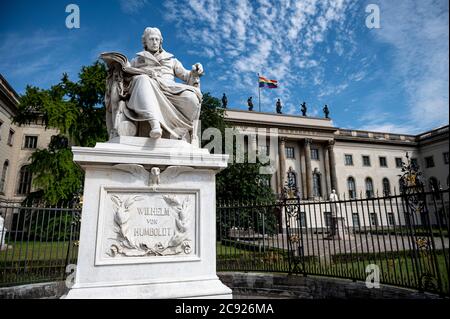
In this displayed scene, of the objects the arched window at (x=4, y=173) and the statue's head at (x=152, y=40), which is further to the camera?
the arched window at (x=4, y=173)

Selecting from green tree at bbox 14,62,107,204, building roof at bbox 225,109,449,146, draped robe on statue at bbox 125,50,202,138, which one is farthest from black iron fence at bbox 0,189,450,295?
building roof at bbox 225,109,449,146

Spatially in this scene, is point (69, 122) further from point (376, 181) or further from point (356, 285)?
point (376, 181)

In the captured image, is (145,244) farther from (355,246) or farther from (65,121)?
(65,121)

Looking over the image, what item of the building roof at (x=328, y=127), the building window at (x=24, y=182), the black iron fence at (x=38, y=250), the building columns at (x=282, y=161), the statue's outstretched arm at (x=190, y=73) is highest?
the building roof at (x=328, y=127)

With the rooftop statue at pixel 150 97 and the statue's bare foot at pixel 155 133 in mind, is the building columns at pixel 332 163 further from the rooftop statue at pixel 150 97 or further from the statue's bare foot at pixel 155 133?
the statue's bare foot at pixel 155 133

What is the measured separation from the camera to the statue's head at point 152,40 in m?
4.27

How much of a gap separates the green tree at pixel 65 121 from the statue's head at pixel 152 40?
16.4 m

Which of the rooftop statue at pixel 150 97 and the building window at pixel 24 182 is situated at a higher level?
the building window at pixel 24 182

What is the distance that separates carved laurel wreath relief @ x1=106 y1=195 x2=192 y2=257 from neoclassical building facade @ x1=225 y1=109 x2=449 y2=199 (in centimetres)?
3152

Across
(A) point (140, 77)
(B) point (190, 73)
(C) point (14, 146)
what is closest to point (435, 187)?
(B) point (190, 73)

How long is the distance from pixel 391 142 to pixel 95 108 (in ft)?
146

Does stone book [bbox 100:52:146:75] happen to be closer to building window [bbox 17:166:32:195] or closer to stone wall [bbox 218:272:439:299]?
stone wall [bbox 218:272:439:299]

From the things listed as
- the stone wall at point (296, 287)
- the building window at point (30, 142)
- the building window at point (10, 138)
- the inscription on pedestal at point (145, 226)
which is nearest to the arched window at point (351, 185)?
the stone wall at point (296, 287)
